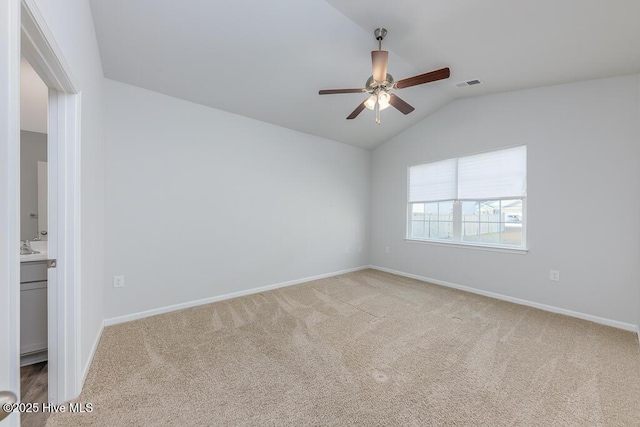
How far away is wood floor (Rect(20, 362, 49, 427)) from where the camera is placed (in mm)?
1479

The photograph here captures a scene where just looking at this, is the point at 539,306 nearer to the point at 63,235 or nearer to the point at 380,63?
the point at 380,63

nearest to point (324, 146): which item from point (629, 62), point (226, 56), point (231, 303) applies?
point (226, 56)

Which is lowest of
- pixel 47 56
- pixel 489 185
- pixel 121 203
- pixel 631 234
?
pixel 631 234

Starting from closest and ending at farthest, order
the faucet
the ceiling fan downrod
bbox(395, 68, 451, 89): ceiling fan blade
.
A: bbox(395, 68, 451, 89): ceiling fan blade, the faucet, the ceiling fan downrod

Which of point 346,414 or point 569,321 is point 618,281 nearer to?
point 569,321

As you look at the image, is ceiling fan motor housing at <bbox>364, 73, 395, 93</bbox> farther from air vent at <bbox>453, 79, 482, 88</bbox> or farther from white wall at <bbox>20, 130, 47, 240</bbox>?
white wall at <bbox>20, 130, 47, 240</bbox>

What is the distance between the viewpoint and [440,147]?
13.8ft

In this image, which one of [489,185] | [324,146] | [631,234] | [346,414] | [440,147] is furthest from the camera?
[324,146]

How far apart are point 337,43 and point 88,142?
2.35 m

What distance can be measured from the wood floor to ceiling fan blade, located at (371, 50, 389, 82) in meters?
3.25

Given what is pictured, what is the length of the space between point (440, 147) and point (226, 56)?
3.36m

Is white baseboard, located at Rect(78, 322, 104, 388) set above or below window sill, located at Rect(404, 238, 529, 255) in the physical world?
below

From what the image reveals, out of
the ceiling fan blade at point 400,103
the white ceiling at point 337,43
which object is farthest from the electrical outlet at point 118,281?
the ceiling fan blade at point 400,103

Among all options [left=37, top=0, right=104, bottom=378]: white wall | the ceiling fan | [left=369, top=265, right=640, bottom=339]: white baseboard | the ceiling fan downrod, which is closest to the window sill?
[left=369, top=265, right=640, bottom=339]: white baseboard
